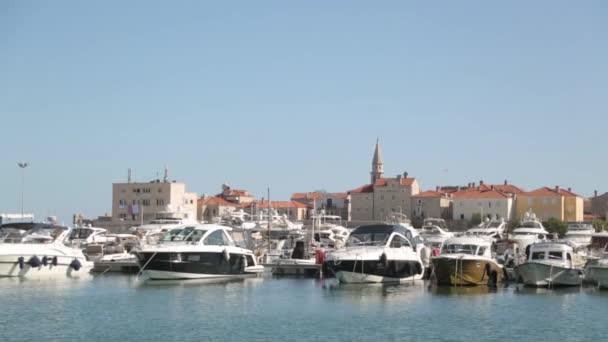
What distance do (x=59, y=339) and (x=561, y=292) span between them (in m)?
26.5

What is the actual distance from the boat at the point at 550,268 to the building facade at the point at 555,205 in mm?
99104

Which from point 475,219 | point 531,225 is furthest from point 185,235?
point 475,219

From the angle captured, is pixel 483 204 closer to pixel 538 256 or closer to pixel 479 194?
pixel 479 194

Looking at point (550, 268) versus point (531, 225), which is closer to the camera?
point (550, 268)

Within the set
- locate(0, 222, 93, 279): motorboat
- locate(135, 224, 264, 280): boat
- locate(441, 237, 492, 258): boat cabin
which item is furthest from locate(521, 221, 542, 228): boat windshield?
locate(0, 222, 93, 279): motorboat

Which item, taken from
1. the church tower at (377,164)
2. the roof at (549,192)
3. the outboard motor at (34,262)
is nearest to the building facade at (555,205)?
the roof at (549,192)

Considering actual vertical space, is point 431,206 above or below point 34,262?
above

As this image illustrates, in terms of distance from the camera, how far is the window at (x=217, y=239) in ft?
178

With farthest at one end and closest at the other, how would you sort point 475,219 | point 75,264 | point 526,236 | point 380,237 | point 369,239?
1. point 475,219
2. point 526,236
3. point 75,264
4. point 369,239
5. point 380,237

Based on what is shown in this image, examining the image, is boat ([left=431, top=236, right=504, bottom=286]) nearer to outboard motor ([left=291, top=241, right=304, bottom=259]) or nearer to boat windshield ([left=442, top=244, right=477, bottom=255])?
boat windshield ([left=442, top=244, right=477, bottom=255])

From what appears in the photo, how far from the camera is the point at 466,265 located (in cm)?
4981

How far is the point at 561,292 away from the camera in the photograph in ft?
157

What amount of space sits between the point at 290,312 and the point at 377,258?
1166 centimetres

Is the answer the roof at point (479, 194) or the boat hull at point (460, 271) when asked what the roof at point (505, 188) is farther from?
the boat hull at point (460, 271)
